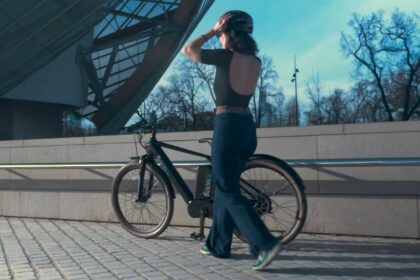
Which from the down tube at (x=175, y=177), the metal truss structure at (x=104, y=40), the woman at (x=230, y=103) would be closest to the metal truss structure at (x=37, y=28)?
the metal truss structure at (x=104, y=40)

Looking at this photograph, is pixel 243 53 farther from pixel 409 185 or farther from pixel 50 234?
pixel 50 234

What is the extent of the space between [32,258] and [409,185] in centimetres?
370

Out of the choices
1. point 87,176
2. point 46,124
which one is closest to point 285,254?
point 87,176

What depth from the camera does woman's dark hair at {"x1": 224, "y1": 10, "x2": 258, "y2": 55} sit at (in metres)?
4.57

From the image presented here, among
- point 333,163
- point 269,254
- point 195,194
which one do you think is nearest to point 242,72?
point 195,194

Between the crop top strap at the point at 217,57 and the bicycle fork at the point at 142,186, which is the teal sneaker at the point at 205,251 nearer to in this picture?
the bicycle fork at the point at 142,186

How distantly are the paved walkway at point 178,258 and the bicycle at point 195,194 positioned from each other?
0.69 ft

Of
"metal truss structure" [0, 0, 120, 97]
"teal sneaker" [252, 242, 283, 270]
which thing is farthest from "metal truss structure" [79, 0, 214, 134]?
"teal sneaker" [252, 242, 283, 270]

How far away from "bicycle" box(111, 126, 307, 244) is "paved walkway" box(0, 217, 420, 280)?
210mm

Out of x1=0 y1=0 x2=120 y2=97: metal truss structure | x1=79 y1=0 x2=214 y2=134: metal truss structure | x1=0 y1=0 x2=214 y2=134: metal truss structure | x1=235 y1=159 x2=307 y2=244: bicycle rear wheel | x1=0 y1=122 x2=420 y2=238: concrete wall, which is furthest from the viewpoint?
x1=79 y1=0 x2=214 y2=134: metal truss structure

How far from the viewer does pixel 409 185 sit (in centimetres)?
556

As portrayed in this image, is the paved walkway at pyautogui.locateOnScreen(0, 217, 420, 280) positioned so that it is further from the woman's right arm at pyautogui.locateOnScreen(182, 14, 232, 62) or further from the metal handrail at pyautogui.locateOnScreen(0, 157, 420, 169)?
the woman's right arm at pyautogui.locateOnScreen(182, 14, 232, 62)

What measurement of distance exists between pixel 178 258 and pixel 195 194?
2.43ft

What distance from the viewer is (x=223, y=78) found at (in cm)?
462
